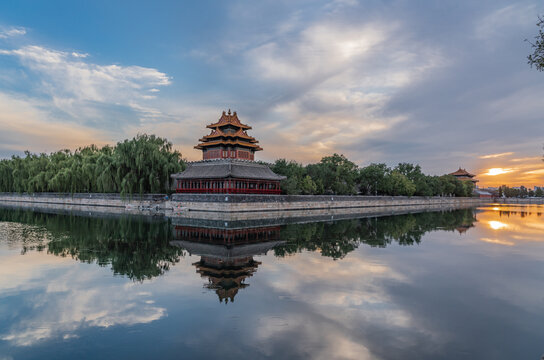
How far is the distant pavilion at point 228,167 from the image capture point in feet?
126

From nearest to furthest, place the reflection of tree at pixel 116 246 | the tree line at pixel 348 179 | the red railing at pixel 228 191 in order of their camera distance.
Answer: the reflection of tree at pixel 116 246 → the red railing at pixel 228 191 → the tree line at pixel 348 179

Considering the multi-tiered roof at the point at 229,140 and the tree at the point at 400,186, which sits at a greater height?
the multi-tiered roof at the point at 229,140

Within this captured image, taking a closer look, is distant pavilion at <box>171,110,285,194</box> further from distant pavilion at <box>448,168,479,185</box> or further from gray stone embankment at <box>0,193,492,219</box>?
distant pavilion at <box>448,168,479,185</box>

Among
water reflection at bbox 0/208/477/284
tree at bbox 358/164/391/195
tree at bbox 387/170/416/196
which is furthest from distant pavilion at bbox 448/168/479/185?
water reflection at bbox 0/208/477/284

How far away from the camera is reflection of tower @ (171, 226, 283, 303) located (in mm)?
11280

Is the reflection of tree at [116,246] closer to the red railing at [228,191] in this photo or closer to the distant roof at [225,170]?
the red railing at [228,191]

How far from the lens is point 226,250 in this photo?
54.8ft

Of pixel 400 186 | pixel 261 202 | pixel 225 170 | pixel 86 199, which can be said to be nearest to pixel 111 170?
pixel 86 199

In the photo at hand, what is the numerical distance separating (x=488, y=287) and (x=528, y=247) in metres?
11.3

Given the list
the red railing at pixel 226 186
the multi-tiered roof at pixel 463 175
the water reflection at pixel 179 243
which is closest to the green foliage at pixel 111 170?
the red railing at pixel 226 186

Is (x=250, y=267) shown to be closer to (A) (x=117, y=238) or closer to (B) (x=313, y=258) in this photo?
(B) (x=313, y=258)

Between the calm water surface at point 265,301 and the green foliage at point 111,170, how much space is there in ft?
75.3

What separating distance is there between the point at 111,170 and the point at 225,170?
15284mm

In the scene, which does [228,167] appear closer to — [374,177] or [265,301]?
[265,301]
